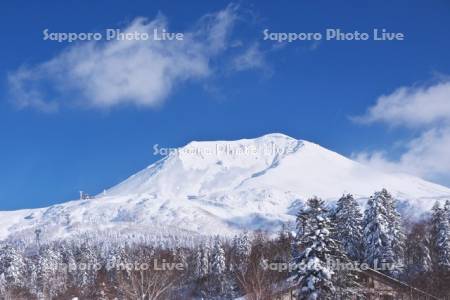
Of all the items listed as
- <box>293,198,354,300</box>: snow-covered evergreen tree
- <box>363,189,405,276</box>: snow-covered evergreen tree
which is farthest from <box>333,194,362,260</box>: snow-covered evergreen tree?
<box>293,198,354,300</box>: snow-covered evergreen tree

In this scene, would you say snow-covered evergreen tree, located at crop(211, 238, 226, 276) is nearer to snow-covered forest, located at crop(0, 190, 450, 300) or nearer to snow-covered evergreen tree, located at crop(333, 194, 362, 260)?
snow-covered forest, located at crop(0, 190, 450, 300)

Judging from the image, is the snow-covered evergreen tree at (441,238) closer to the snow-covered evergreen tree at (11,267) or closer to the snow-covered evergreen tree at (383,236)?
the snow-covered evergreen tree at (383,236)

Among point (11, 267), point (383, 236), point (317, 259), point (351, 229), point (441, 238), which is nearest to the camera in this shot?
point (317, 259)

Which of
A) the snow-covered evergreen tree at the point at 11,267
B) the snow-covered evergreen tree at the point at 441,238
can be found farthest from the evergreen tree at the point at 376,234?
the snow-covered evergreen tree at the point at 11,267

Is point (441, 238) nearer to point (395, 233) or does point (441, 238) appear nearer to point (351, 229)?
point (395, 233)

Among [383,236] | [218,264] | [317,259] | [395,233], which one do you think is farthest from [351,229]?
[317,259]

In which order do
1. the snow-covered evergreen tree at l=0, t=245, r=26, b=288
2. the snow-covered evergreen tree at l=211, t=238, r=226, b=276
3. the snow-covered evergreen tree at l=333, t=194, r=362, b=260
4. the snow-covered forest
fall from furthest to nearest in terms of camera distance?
1. the snow-covered evergreen tree at l=0, t=245, r=26, b=288
2. the snow-covered evergreen tree at l=211, t=238, r=226, b=276
3. the snow-covered evergreen tree at l=333, t=194, r=362, b=260
4. the snow-covered forest
